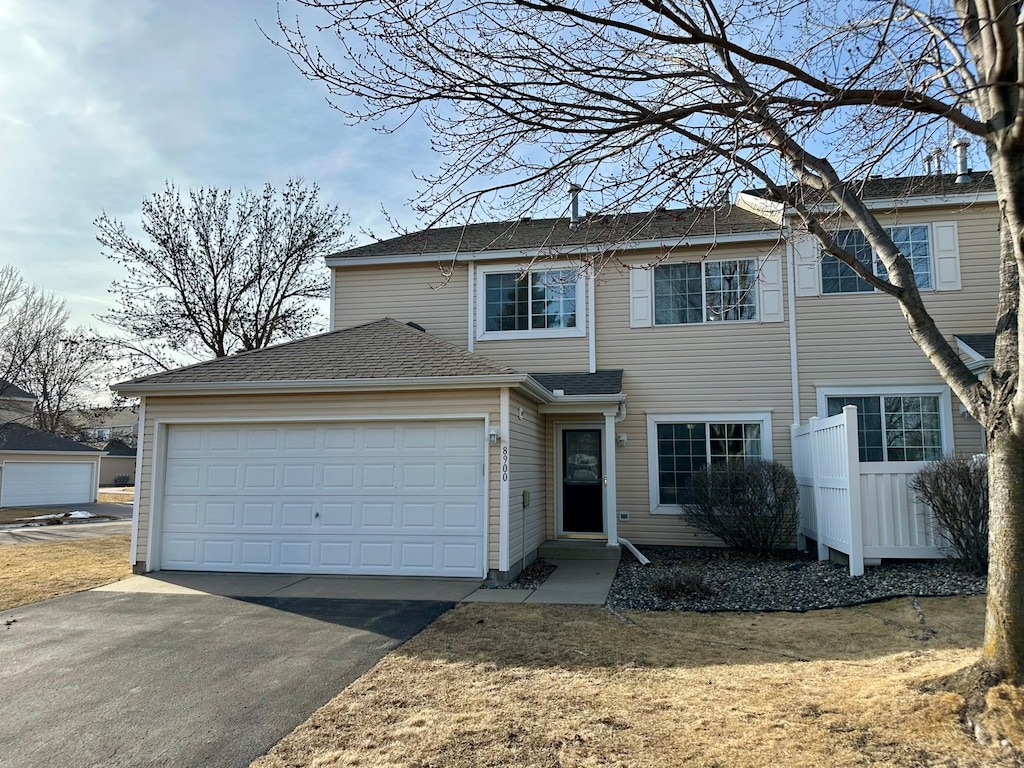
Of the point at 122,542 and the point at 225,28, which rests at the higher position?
the point at 225,28

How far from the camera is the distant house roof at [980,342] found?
34.4ft

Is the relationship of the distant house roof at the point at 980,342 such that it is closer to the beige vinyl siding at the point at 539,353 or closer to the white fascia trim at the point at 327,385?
the beige vinyl siding at the point at 539,353

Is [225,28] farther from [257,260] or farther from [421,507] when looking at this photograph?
[257,260]

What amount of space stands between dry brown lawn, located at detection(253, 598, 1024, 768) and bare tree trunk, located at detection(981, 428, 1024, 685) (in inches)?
10.3

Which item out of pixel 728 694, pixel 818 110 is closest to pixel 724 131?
pixel 818 110

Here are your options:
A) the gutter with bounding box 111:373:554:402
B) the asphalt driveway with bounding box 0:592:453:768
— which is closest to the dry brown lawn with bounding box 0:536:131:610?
the asphalt driveway with bounding box 0:592:453:768

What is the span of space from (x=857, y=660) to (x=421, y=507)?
5708 millimetres

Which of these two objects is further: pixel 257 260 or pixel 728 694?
pixel 257 260

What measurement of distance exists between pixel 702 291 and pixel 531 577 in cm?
635

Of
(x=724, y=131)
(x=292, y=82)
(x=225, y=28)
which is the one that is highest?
(x=225, y=28)

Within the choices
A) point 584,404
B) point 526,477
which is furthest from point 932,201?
point 526,477

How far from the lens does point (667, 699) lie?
4.52 metres

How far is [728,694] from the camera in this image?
4578 mm

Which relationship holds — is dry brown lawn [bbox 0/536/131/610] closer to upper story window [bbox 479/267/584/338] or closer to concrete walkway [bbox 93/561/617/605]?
concrete walkway [bbox 93/561/617/605]
